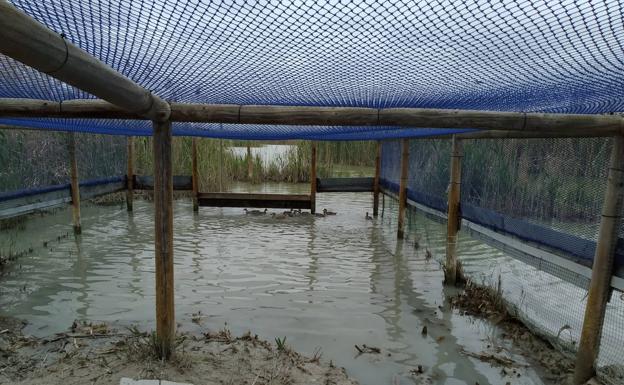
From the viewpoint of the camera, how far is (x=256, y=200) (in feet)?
→ 27.9

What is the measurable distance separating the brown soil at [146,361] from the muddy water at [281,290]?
0.82 ft

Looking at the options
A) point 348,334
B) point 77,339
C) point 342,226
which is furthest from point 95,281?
point 342,226

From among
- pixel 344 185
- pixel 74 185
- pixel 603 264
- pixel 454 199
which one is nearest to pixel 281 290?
pixel 454 199

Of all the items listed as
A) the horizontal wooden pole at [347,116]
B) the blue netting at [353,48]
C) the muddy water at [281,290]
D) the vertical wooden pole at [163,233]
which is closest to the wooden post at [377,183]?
the muddy water at [281,290]

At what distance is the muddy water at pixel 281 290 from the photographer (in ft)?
10.3

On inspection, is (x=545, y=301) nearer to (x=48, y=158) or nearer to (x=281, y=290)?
(x=281, y=290)

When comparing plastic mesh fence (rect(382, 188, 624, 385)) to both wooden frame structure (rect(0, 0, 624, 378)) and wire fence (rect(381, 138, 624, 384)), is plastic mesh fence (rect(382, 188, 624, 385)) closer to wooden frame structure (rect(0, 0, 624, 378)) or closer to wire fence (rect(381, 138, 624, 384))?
wire fence (rect(381, 138, 624, 384))

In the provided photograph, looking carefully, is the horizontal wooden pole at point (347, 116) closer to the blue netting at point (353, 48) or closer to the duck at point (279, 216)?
the blue netting at point (353, 48)

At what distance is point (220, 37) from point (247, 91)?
3.56 ft

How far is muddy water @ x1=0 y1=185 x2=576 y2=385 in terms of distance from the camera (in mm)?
3135

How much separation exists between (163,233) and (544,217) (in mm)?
2643

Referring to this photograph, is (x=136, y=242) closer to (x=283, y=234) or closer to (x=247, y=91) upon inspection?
(x=283, y=234)

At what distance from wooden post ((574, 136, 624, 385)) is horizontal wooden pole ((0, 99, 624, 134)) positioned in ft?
0.86

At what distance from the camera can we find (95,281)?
442cm
